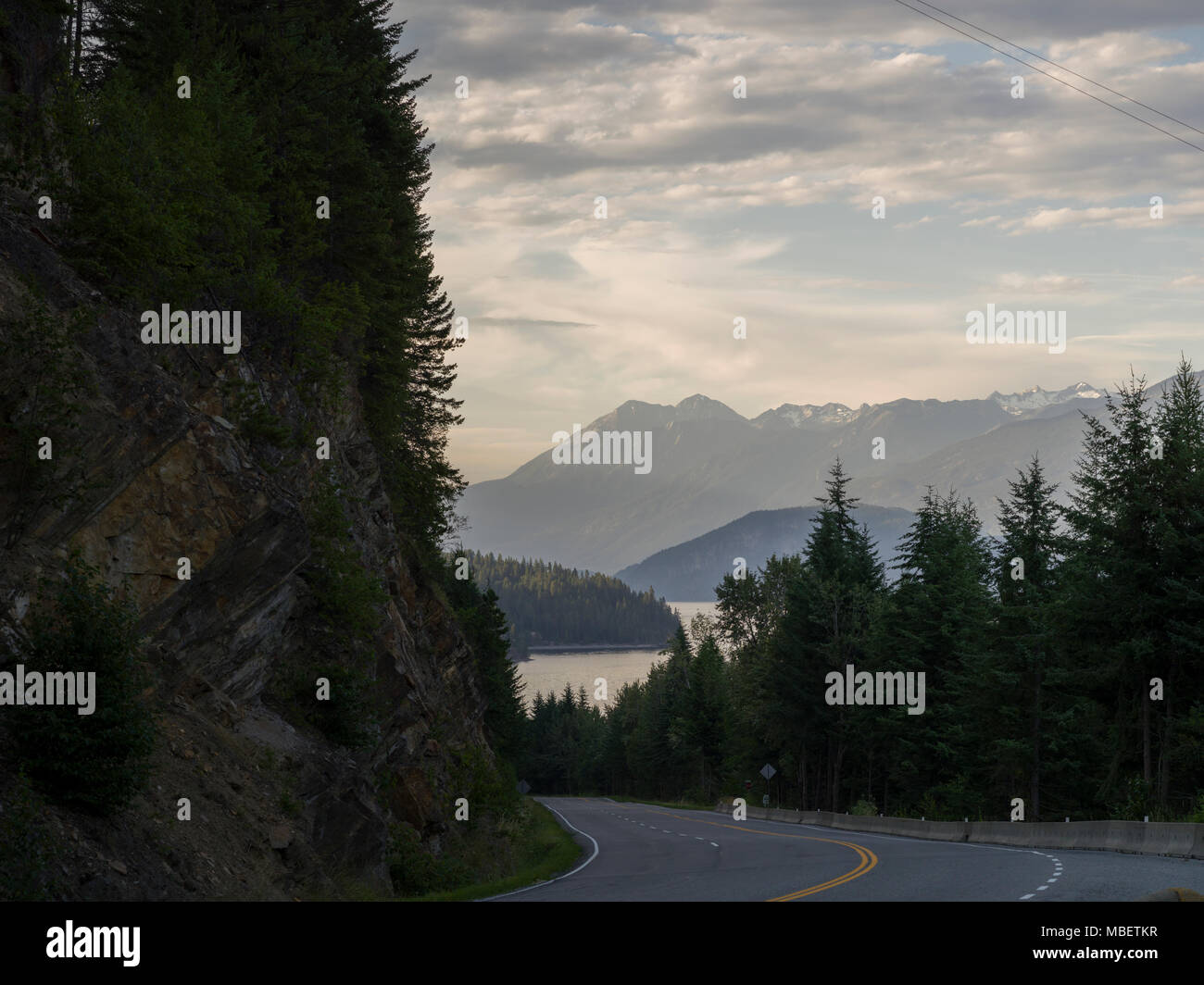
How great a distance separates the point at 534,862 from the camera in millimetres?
34031

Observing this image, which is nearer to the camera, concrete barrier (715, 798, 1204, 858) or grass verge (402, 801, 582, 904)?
grass verge (402, 801, 582, 904)

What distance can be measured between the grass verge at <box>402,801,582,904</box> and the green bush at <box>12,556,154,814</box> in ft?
19.9

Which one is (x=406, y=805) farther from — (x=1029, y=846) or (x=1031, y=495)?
(x=1031, y=495)

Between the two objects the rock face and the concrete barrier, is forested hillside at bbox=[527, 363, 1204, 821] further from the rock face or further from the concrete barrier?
the rock face

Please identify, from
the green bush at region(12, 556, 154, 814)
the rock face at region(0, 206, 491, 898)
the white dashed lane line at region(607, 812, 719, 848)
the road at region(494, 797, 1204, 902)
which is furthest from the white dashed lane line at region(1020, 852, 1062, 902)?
the green bush at region(12, 556, 154, 814)

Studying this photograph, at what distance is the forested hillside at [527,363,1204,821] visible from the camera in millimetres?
34094

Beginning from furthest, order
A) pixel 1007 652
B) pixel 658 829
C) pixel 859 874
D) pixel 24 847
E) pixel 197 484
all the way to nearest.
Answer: pixel 1007 652 < pixel 658 829 < pixel 859 874 < pixel 197 484 < pixel 24 847

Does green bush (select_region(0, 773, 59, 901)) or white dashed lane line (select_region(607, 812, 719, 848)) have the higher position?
green bush (select_region(0, 773, 59, 901))

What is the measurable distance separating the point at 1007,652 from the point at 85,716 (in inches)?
1604

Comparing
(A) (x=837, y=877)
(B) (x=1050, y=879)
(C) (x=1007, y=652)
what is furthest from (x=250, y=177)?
(C) (x=1007, y=652)

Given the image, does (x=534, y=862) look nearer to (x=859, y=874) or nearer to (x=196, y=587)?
(x=859, y=874)
